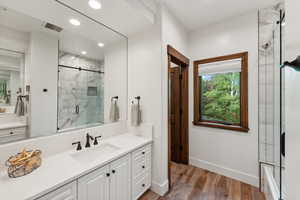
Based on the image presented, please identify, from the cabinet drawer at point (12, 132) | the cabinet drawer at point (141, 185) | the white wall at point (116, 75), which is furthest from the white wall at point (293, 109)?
the cabinet drawer at point (12, 132)

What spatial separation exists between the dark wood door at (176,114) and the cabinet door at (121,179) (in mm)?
1541

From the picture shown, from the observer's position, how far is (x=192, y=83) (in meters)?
2.65

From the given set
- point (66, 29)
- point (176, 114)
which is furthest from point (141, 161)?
point (66, 29)

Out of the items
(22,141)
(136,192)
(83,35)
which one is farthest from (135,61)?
(136,192)

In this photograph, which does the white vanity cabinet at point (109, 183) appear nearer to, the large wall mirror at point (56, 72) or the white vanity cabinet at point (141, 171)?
the white vanity cabinet at point (141, 171)

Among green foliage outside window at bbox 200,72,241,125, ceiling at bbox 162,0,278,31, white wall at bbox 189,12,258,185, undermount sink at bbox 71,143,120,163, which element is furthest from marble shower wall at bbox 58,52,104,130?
green foliage outside window at bbox 200,72,241,125

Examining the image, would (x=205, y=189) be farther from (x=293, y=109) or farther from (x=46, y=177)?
(x=46, y=177)

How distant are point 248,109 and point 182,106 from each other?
1116mm

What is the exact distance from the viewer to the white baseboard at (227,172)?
2039 millimetres

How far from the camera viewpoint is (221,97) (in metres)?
2.42

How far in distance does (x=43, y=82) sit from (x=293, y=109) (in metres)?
2.16

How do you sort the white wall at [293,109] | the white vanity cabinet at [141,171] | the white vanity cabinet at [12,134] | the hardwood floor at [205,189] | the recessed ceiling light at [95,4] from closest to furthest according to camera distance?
the white wall at [293,109], the white vanity cabinet at [12,134], the recessed ceiling light at [95,4], the white vanity cabinet at [141,171], the hardwood floor at [205,189]

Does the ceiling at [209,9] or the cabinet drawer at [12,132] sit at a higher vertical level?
the ceiling at [209,9]

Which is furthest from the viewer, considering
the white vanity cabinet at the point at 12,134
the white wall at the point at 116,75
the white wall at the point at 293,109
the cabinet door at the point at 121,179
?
the white wall at the point at 116,75
